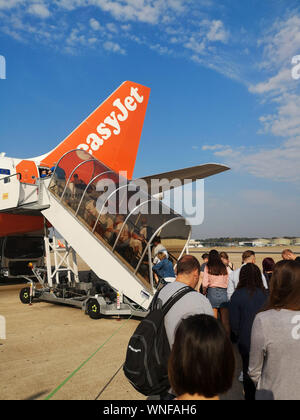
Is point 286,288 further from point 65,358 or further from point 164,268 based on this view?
point 164,268

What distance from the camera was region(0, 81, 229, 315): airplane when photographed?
892 cm

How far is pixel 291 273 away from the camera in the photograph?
8.67 ft

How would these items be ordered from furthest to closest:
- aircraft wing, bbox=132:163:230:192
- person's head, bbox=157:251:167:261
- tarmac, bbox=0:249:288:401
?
1. aircraft wing, bbox=132:163:230:192
2. person's head, bbox=157:251:167:261
3. tarmac, bbox=0:249:288:401

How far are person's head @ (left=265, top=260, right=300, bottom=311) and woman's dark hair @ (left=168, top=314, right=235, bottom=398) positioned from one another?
3.49ft

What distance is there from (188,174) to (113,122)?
248 inches

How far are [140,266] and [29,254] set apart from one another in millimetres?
9494

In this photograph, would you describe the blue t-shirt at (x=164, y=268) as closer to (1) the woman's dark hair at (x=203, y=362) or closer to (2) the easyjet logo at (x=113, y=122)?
(1) the woman's dark hair at (x=203, y=362)

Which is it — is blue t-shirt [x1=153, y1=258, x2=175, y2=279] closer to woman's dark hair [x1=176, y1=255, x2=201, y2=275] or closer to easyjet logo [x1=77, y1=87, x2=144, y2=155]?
woman's dark hair [x1=176, y1=255, x2=201, y2=275]

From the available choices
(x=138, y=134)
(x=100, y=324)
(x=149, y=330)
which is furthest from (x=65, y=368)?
(x=138, y=134)

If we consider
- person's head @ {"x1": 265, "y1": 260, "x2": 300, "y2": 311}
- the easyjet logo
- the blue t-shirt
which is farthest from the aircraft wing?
person's head @ {"x1": 265, "y1": 260, "x2": 300, "y2": 311}

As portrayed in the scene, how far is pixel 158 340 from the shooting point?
252 centimetres

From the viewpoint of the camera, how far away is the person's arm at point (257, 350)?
2436 millimetres

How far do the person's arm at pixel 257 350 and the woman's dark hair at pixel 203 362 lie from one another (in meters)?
0.86
